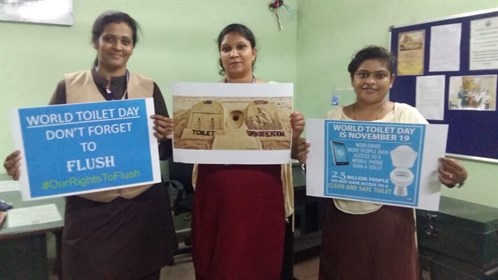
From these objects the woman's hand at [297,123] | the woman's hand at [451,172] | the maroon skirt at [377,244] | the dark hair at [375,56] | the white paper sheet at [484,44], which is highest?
the white paper sheet at [484,44]

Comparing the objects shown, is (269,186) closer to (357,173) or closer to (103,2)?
(357,173)

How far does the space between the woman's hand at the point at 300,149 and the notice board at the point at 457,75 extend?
1.51 metres

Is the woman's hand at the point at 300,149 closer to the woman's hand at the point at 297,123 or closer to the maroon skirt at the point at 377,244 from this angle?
the woman's hand at the point at 297,123

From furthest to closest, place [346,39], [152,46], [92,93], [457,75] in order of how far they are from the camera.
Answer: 1. [346,39]
2. [152,46]
3. [457,75]
4. [92,93]

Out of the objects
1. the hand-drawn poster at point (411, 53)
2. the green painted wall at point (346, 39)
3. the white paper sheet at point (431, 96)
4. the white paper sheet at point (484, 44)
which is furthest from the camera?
the hand-drawn poster at point (411, 53)

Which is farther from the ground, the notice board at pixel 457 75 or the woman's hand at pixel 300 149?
the notice board at pixel 457 75

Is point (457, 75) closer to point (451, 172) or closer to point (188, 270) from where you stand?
point (451, 172)

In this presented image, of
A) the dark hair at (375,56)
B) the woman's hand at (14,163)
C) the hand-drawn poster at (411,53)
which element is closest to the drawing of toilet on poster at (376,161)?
the dark hair at (375,56)

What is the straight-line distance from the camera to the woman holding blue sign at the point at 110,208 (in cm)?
133

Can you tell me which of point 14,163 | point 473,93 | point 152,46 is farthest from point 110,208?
point 473,93

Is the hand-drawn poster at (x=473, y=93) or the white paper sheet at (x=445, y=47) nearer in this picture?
the hand-drawn poster at (x=473, y=93)

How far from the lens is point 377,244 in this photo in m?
1.37

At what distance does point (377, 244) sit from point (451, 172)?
361 millimetres

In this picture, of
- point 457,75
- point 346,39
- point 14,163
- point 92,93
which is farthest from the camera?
point 346,39
